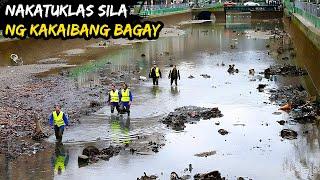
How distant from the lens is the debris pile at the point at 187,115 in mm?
22172

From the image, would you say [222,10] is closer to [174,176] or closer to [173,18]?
[173,18]

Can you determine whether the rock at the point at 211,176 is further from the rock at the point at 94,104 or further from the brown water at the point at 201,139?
the rock at the point at 94,104

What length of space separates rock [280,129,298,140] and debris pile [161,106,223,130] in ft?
12.7

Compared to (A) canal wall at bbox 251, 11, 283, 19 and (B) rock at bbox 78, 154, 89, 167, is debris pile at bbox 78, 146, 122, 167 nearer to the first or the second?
(B) rock at bbox 78, 154, 89, 167

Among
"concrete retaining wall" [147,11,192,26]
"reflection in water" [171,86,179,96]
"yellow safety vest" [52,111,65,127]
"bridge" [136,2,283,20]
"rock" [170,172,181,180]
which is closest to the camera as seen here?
"rock" [170,172,181,180]

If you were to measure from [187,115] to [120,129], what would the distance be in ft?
11.2

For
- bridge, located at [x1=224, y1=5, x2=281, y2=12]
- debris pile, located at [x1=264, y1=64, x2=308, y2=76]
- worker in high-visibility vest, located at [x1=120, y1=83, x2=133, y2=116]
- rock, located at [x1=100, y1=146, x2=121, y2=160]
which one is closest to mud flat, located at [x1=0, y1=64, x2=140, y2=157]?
worker in high-visibility vest, located at [x1=120, y1=83, x2=133, y2=116]

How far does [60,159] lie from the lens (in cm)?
1752

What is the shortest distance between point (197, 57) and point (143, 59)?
4.69 m

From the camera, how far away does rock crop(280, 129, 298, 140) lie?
64.4ft

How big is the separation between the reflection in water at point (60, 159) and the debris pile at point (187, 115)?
4.80 metres

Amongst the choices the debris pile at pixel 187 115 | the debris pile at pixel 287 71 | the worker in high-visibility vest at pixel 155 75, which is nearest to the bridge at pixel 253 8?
the debris pile at pixel 287 71

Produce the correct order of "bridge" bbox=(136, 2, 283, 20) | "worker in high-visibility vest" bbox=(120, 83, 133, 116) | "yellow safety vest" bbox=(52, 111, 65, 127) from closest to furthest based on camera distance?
"yellow safety vest" bbox=(52, 111, 65, 127) < "worker in high-visibility vest" bbox=(120, 83, 133, 116) < "bridge" bbox=(136, 2, 283, 20)

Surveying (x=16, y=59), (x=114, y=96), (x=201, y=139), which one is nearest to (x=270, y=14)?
(x=16, y=59)
